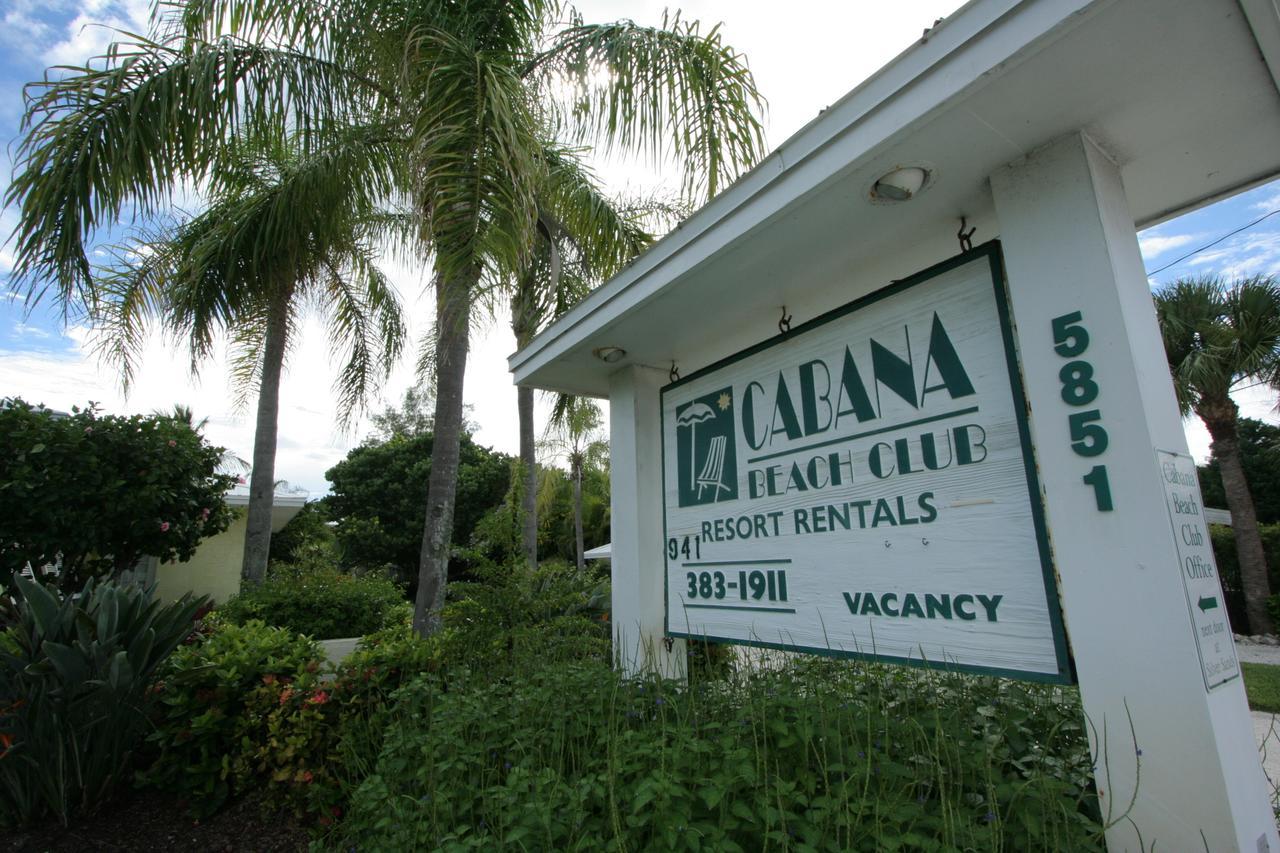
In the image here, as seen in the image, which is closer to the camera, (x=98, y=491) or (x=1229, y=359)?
(x=98, y=491)

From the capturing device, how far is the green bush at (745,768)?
1621mm

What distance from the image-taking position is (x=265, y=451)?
348 inches

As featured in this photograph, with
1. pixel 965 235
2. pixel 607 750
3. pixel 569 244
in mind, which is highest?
pixel 569 244

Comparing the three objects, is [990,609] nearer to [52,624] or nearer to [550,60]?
[52,624]

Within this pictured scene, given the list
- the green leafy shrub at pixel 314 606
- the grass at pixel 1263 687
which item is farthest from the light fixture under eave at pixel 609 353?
the green leafy shrub at pixel 314 606

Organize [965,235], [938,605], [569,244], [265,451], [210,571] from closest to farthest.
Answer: [938,605]
[965,235]
[569,244]
[265,451]
[210,571]

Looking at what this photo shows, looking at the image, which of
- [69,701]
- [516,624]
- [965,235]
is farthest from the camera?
[516,624]

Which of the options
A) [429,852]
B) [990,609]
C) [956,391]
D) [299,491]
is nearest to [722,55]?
[956,391]

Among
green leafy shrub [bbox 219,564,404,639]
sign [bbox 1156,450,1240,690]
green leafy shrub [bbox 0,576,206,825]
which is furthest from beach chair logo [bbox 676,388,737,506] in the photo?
green leafy shrub [bbox 219,564,404,639]

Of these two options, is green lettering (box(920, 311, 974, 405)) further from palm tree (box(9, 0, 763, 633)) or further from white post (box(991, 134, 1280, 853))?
palm tree (box(9, 0, 763, 633))

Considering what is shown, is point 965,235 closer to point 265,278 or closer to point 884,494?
point 884,494

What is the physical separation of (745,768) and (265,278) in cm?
746

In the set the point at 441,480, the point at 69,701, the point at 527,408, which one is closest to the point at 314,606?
the point at 527,408

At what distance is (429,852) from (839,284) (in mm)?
2765
